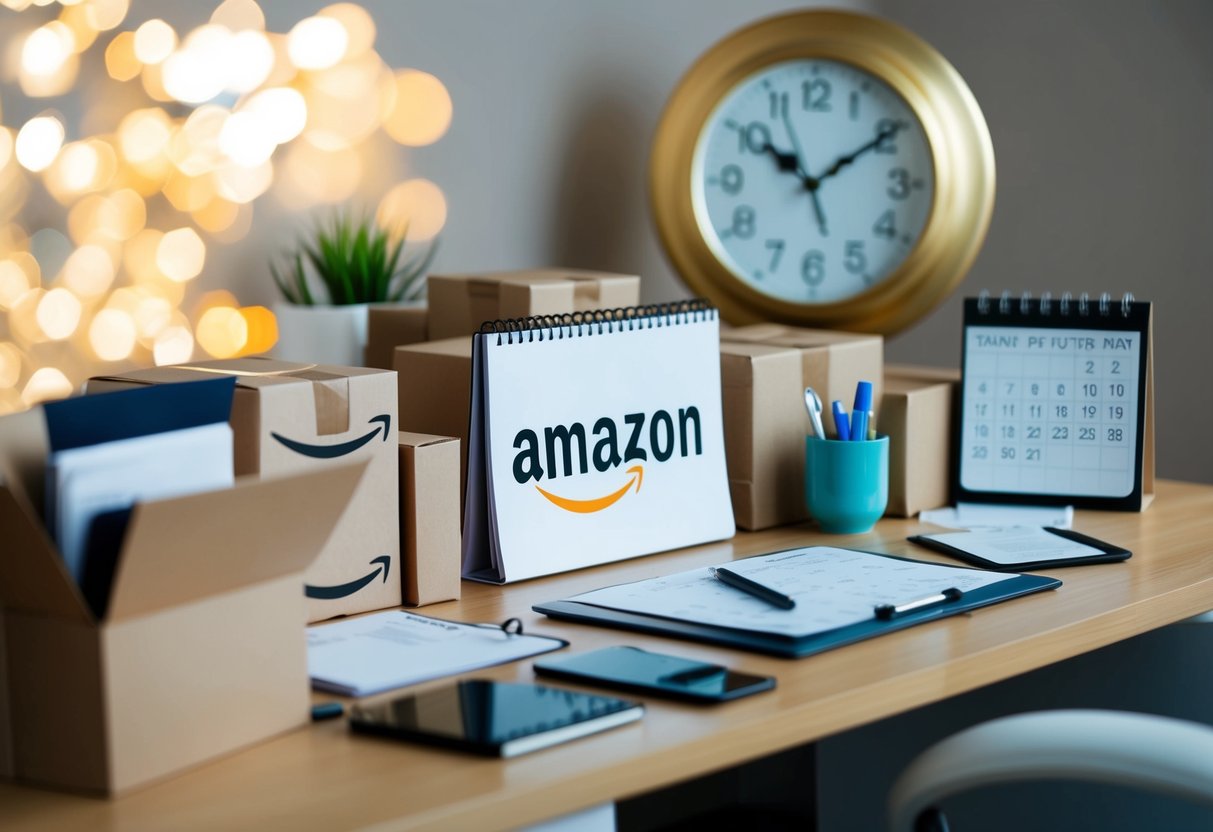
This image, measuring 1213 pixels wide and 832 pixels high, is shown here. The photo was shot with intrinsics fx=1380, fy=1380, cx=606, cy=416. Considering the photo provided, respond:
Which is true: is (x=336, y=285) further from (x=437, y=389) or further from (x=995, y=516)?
(x=995, y=516)

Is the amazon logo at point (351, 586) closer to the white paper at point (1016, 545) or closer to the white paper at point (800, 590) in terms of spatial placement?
the white paper at point (800, 590)

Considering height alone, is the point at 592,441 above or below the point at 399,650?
above

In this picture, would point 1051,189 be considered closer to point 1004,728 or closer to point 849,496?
point 849,496

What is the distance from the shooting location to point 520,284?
1402mm

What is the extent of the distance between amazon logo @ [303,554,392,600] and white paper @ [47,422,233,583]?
241 millimetres

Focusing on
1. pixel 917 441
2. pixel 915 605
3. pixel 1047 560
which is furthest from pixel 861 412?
pixel 915 605

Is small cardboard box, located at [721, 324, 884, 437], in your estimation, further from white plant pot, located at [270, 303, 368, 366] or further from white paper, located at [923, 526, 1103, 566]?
white plant pot, located at [270, 303, 368, 366]

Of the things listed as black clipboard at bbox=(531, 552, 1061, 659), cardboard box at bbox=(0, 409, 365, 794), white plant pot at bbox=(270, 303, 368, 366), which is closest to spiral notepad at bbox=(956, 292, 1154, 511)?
black clipboard at bbox=(531, 552, 1061, 659)

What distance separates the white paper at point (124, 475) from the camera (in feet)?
2.48

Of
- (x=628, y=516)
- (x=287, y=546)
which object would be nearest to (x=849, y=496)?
(x=628, y=516)

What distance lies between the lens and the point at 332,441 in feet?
3.49

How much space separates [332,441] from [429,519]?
0.37 ft

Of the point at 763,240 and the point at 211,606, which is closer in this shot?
the point at 211,606

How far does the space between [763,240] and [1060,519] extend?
1.75 feet
